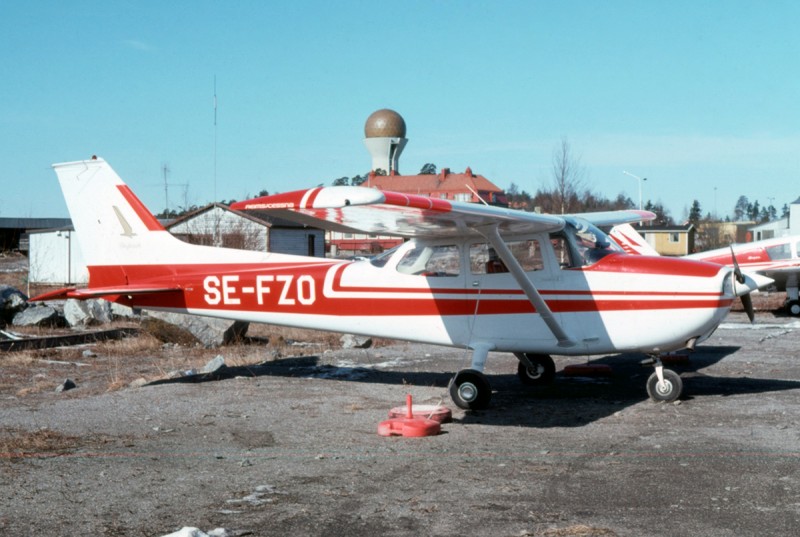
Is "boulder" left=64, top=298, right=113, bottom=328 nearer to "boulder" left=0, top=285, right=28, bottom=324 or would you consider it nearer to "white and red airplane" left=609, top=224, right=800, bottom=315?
"boulder" left=0, top=285, right=28, bottom=324

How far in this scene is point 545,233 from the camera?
10508 mm

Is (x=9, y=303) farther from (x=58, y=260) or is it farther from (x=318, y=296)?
(x=58, y=260)

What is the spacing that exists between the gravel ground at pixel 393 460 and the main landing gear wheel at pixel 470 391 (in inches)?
8.8

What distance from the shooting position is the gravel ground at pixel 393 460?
5.84m

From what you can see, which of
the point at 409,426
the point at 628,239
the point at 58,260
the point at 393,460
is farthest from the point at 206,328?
the point at 58,260

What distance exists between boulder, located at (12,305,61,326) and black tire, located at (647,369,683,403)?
50.9 feet

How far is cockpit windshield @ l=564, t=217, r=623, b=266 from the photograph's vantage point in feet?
34.4

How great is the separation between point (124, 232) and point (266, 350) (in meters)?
4.54

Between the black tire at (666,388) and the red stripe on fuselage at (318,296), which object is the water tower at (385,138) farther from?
the black tire at (666,388)

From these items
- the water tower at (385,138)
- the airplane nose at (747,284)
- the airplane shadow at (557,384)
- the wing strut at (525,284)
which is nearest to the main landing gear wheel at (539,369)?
the airplane shadow at (557,384)

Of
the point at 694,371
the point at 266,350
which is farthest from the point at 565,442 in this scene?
the point at 266,350

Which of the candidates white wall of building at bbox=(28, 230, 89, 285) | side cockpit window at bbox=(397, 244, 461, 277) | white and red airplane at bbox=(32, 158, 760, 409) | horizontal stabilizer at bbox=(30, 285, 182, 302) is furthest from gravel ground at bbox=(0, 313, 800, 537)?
white wall of building at bbox=(28, 230, 89, 285)

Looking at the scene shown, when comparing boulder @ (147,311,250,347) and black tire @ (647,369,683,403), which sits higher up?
→ boulder @ (147,311,250,347)

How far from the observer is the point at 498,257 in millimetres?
A: 10695
